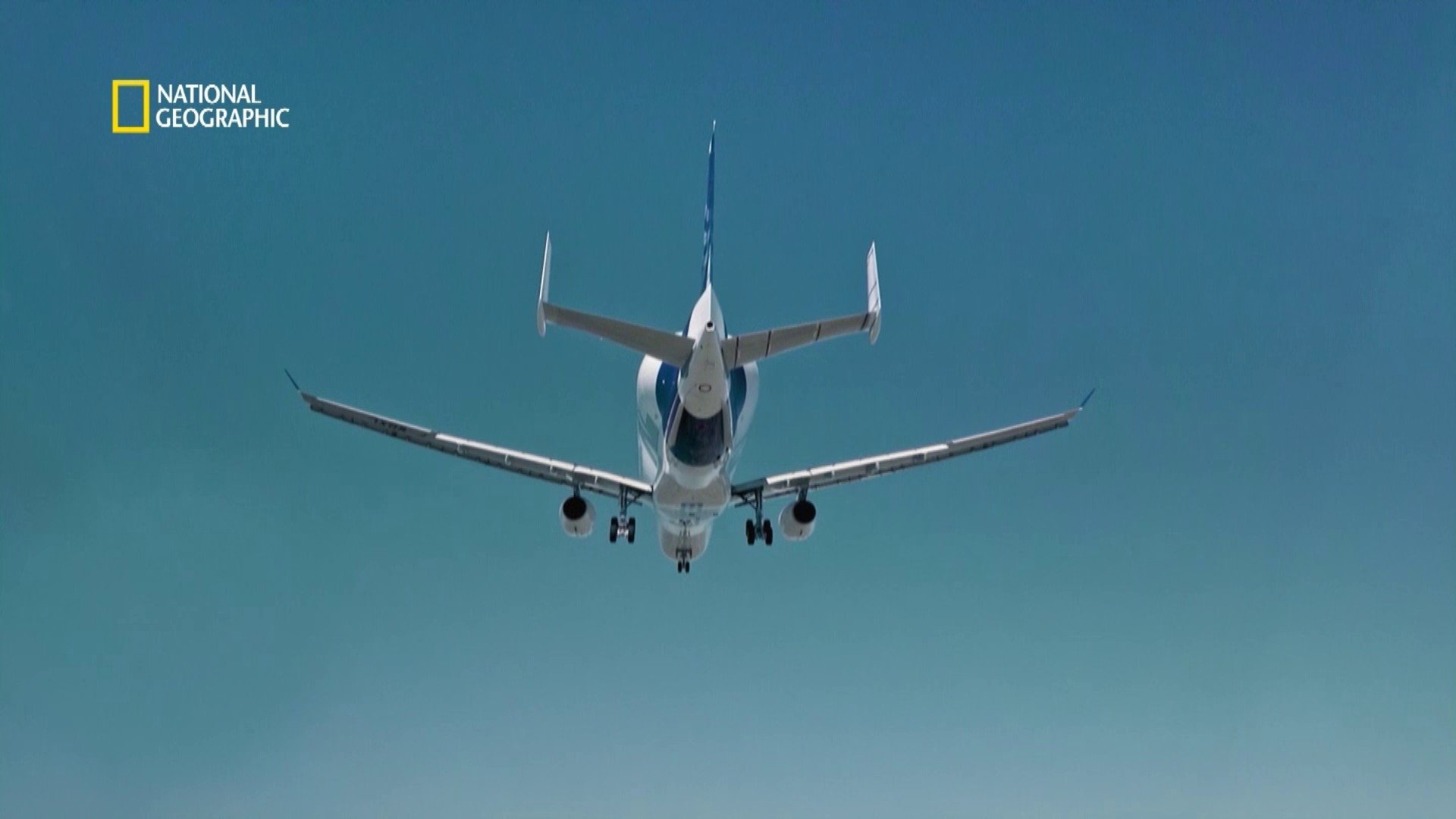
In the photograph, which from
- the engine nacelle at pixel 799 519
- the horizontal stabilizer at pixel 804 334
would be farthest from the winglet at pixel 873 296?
the engine nacelle at pixel 799 519

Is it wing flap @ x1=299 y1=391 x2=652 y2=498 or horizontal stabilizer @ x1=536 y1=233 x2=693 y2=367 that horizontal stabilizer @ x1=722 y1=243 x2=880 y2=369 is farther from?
wing flap @ x1=299 y1=391 x2=652 y2=498

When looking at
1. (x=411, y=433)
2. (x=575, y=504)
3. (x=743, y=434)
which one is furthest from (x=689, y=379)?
(x=411, y=433)

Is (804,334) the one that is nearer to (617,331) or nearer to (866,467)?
(617,331)

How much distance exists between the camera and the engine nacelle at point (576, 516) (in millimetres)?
37625

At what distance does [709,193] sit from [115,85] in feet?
60.7

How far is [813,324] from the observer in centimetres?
2791

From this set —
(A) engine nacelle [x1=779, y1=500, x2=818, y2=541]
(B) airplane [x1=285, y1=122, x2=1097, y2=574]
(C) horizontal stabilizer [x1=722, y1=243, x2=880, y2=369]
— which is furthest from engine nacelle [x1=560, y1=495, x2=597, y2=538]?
(C) horizontal stabilizer [x1=722, y1=243, x2=880, y2=369]

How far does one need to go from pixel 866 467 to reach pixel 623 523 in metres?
8.46

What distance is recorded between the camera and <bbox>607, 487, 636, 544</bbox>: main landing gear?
39781 millimetres

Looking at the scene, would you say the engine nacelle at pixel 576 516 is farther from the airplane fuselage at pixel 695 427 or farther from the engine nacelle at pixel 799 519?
the engine nacelle at pixel 799 519

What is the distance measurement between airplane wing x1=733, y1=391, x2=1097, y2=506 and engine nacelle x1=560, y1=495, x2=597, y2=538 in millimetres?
4962

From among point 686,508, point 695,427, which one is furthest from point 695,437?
point 686,508

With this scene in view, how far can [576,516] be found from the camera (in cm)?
3759

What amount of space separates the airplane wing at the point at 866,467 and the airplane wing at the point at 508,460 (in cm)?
384
